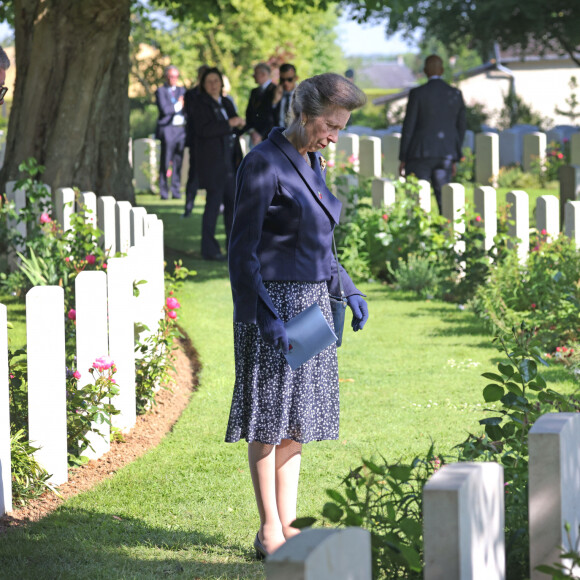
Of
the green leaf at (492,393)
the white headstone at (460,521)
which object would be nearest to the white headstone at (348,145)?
the green leaf at (492,393)

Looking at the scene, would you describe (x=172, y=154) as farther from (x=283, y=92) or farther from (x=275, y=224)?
(x=275, y=224)

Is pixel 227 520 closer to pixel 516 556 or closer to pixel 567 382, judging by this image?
pixel 516 556

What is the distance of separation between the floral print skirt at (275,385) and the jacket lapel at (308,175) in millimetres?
279

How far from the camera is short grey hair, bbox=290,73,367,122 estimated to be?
138 inches

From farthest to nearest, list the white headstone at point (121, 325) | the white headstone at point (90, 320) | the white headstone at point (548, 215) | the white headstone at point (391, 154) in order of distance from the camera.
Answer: the white headstone at point (391, 154), the white headstone at point (548, 215), the white headstone at point (121, 325), the white headstone at point (90, 320)

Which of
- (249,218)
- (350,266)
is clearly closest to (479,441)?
(249,218)

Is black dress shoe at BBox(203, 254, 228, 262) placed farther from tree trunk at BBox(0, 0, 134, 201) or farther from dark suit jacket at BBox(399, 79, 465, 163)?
Answer: dark suit jacket at BBox(399, 79, 465, 163)

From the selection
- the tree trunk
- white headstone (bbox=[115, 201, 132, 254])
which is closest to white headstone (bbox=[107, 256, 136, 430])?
white headstone (bbox=[115, 201, 132, 254])

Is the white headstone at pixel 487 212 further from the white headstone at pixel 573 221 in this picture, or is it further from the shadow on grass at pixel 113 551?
the shadow on grass at pixel 113 551

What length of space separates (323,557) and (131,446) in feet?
11.8

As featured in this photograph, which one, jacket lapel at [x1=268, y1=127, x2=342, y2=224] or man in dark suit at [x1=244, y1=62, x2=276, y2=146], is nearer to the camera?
jacket lapel at [x1=268, y1=127, x2=342, y2=224]

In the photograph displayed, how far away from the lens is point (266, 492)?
3.73m

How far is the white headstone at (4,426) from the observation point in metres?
3.90

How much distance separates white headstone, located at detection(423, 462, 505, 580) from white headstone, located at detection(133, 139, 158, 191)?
16790 millimetres
